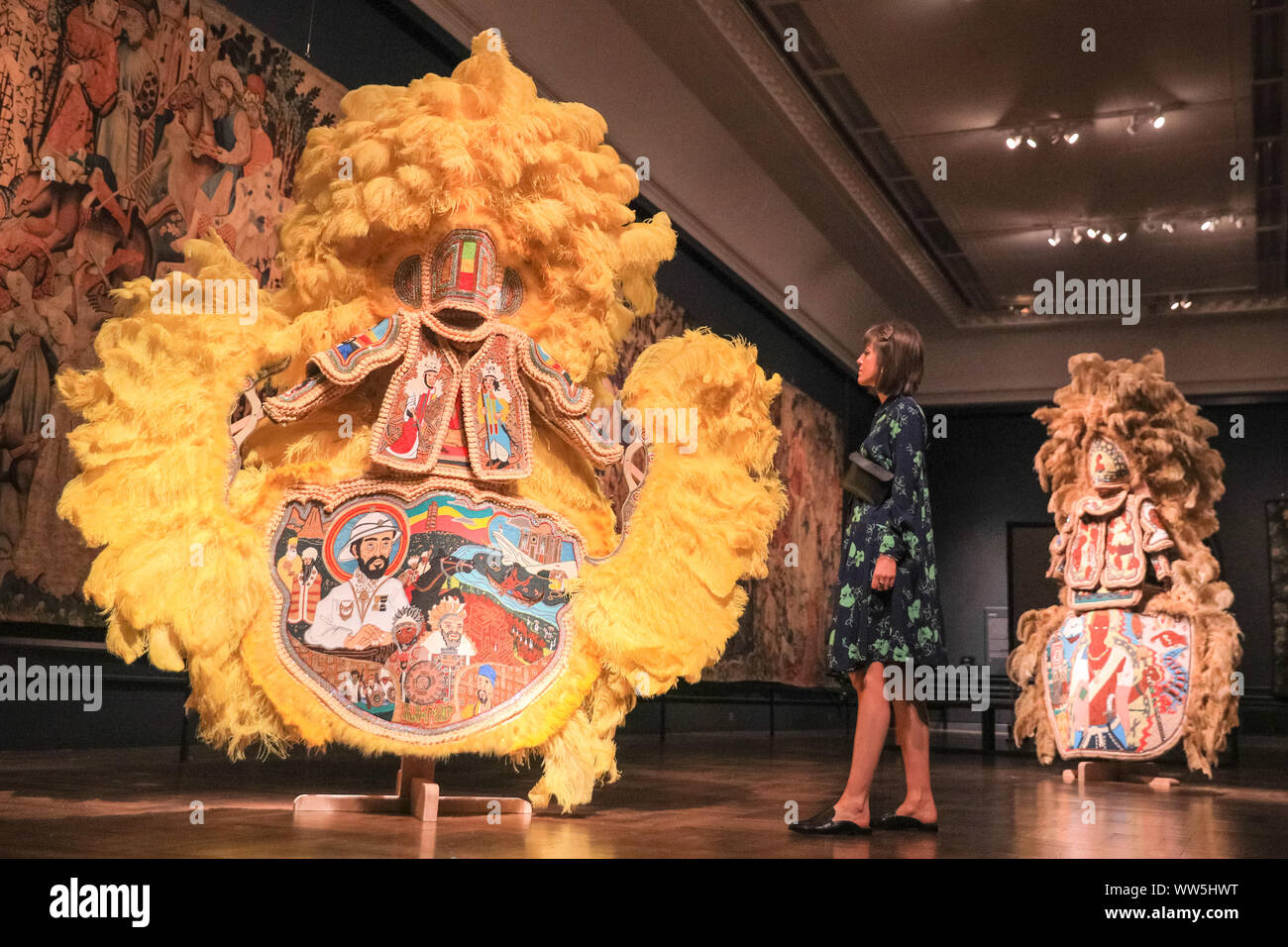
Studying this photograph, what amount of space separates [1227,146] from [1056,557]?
5946mm

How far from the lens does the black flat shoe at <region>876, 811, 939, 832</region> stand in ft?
11.9

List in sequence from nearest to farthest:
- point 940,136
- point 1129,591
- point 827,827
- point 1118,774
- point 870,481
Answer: point 827,827, point 870,481, point 1129,591, point 1118,774, point 940,136

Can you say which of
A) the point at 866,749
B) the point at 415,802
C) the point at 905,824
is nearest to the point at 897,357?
the point at 866,749

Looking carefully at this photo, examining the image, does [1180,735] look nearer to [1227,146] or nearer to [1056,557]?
[1056,557]

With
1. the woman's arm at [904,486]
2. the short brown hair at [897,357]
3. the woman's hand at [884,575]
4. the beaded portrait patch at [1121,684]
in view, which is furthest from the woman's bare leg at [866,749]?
the beaded portrait patch at [1121,684]

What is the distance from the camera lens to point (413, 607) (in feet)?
11.6

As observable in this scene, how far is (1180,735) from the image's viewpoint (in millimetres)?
6160

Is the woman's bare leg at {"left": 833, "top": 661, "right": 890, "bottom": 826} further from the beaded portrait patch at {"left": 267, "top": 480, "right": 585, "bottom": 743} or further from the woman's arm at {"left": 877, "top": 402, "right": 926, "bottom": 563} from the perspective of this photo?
the beaded portrait patch at {"left": 267, "top": 480, "right": 585, "bottom": 743}

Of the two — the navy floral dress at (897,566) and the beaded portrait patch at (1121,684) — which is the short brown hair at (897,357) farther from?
the beaded portrait patch at (1121,684)

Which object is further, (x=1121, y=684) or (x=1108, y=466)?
(x=1108, y=466)

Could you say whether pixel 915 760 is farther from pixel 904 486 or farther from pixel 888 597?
pixel 904 486

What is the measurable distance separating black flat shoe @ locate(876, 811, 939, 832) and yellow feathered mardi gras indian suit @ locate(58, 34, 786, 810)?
0.75 metres

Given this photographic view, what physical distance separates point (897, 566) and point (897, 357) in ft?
2.31

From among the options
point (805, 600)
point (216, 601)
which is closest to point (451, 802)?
point (216, 601)
